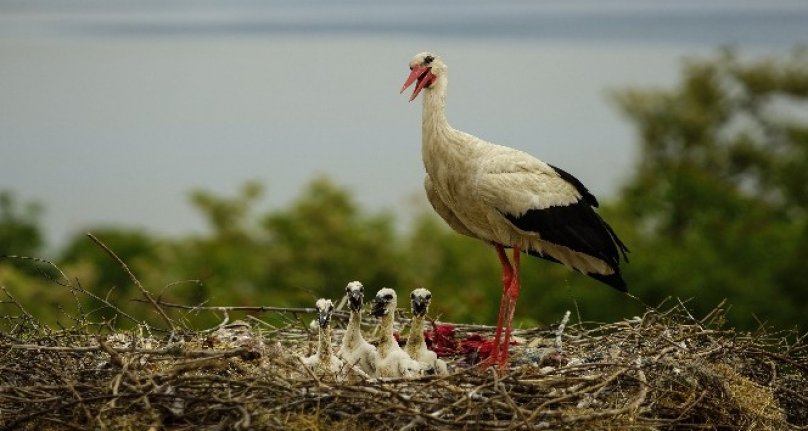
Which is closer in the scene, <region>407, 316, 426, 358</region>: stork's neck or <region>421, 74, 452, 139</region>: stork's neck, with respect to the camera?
<region>407, 316, 426, 358</region>: stork's neck

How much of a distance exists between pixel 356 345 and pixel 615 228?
13.9m

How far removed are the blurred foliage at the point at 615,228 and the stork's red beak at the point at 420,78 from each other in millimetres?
5206

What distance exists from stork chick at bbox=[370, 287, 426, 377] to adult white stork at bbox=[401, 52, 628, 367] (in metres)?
0.73

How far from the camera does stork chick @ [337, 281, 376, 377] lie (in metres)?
7.31

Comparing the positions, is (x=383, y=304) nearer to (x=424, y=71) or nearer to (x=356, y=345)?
(x=356, y=345)

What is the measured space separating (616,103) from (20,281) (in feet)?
56.1

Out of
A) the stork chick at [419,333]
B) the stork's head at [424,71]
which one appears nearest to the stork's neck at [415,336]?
the stork chick at [419,333]

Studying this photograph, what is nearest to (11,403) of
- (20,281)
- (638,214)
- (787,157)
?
(20,281)

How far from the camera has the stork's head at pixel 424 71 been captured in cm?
769

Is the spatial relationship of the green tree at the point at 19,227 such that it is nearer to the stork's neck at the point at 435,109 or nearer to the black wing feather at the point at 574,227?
the stork's neck at the point at 435,109

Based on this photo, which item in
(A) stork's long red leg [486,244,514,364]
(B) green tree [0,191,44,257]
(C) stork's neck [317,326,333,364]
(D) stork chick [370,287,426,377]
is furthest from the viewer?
(B) green tree [0,191,44,257]

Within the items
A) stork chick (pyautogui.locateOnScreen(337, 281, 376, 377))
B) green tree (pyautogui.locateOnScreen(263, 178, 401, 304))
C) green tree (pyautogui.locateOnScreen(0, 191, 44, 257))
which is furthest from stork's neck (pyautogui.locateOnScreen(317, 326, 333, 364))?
green tree (pyautogui.locateOnScreen(0, 191, 44, 257))

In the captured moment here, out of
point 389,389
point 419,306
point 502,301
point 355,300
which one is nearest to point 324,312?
point 355,300

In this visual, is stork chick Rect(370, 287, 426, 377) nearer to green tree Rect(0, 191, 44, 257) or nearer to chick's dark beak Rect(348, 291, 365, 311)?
chick's dark beak Rect(348, 291, 365, 311)
